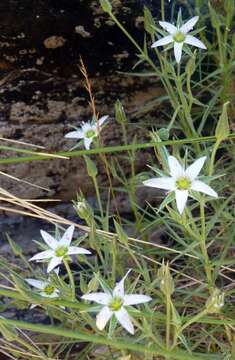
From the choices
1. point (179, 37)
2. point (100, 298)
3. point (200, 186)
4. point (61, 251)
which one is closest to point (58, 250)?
point (61, 251)

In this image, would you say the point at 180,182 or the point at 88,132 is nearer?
the point at 180,182

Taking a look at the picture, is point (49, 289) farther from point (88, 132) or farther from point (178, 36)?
point (178, 36)

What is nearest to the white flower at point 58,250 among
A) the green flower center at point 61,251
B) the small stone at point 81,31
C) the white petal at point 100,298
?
the green flower center at point 61,251

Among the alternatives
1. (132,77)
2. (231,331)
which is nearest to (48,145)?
(132,77)

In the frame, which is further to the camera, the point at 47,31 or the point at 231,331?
the point at 47,31

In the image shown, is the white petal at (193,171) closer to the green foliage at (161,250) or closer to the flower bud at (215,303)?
the green foliage at (161,250)

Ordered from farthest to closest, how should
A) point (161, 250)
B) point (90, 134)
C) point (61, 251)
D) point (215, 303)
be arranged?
point (161, 250) → point (90, 134) → point (61, 251) → point (215, 303)

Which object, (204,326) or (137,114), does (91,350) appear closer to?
(204,326)
